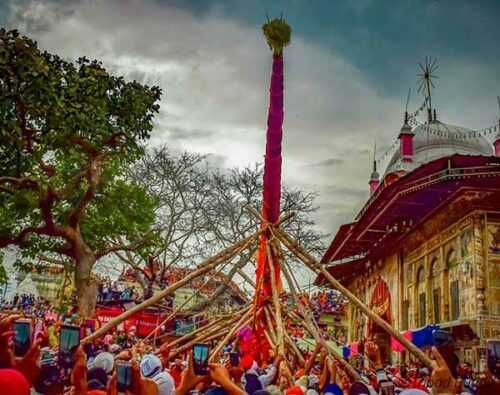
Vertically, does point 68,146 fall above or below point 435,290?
above

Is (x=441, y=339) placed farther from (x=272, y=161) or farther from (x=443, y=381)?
(x=272, y=161)

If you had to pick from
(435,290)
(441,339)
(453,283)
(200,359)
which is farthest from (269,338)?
(435,290)

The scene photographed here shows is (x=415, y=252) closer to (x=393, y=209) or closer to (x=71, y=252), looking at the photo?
(x=393, y=209)

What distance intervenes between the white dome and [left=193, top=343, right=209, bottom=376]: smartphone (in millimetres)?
25191

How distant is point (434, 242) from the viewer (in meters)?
19.5

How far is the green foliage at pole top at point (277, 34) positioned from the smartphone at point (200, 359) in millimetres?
9537

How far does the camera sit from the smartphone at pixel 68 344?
10.5ft

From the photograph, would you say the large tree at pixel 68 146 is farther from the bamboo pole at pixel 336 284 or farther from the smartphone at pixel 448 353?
the smartphone at pixel 448 353

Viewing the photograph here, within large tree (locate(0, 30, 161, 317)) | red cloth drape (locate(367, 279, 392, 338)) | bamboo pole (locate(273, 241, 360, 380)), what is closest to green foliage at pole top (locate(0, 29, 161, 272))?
large tree (locate(0, 30, 161, 317))

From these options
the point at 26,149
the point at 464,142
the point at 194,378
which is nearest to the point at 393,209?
the point at 464,142

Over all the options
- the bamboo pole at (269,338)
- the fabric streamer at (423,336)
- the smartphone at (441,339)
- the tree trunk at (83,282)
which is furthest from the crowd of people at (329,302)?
the smartphone at (441,339)

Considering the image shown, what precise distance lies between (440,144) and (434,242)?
10095mm

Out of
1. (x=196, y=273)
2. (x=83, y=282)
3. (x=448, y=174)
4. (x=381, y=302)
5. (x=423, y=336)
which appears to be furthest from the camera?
(x=381, y=302)

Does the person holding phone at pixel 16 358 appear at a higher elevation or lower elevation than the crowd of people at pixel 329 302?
lower
